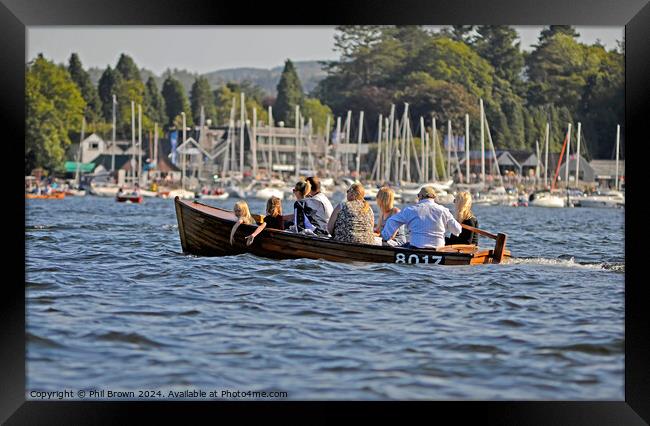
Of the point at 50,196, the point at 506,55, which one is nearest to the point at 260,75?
the point at 506,55

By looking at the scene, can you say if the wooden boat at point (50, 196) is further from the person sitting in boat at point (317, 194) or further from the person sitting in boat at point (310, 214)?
the person sitting in boat at point (317, 194)

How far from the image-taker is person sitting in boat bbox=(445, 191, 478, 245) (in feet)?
51.8

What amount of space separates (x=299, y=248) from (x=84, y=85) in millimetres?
91506

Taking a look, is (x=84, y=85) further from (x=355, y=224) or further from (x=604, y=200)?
(x=355, y=224)

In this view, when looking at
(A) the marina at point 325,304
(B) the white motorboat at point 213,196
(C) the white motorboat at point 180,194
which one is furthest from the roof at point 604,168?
(A) the marina at point 325,304

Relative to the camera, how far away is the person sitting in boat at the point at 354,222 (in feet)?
50.7

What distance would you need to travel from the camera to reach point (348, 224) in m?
15.6

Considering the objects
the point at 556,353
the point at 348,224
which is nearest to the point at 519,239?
the point at 348,224

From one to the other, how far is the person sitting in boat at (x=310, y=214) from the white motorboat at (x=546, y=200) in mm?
49330

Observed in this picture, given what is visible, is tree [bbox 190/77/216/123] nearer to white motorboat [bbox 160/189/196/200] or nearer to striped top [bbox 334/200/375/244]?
white motorboat [bbox 160/189/196/200]

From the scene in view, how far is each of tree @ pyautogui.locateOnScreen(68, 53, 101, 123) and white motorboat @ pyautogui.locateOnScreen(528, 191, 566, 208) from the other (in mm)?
48560

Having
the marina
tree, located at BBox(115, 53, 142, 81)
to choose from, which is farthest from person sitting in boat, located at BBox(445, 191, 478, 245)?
tree, located at BBox(115, 53, 142, 81)

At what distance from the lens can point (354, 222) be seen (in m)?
15.5
